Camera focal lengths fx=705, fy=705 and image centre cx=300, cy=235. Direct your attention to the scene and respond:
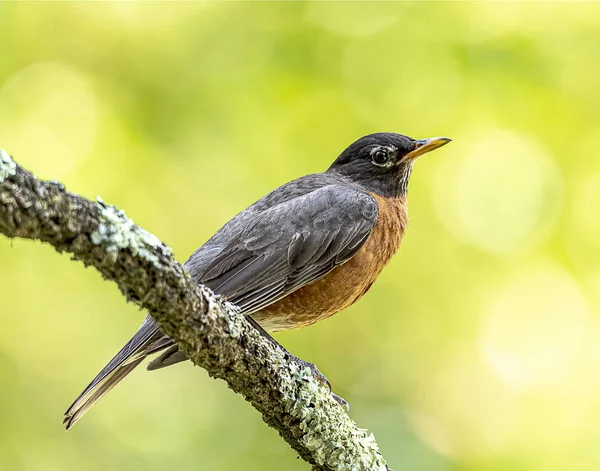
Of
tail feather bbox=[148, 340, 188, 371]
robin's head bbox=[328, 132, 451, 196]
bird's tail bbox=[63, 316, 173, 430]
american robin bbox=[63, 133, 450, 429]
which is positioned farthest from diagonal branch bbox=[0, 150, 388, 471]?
robin's head bbox=[328, 132, 451, 196]

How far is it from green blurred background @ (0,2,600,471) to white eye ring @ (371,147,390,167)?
1043 millimetres

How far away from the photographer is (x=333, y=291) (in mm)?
4641

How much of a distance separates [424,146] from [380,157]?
0.39 metres

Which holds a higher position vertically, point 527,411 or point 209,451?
point 527,411

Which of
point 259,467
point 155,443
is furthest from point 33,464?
point 259,467

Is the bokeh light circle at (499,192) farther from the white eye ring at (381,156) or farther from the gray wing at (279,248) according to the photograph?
the gray wing at (279,248)

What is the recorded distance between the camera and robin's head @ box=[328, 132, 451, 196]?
5676mm

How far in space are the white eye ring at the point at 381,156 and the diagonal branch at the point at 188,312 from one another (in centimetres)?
259

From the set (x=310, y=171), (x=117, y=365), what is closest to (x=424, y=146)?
(x=310, y=171)

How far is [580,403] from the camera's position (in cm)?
598

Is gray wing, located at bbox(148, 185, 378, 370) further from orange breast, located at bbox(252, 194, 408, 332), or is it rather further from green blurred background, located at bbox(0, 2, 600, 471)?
green blurred background, located at bbox(0, 2, 600, 471)

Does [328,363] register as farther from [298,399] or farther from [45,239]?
[45,239]

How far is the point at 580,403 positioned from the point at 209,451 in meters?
3.21

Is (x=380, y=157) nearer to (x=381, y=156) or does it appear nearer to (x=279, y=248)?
(x=381, y=156)
